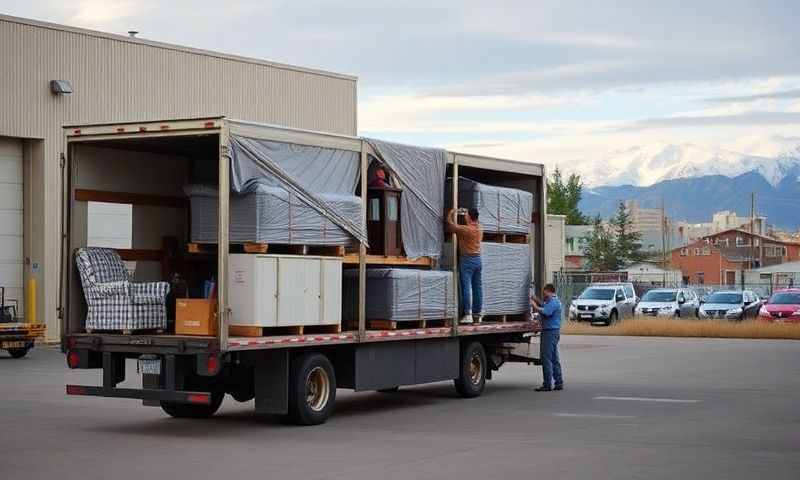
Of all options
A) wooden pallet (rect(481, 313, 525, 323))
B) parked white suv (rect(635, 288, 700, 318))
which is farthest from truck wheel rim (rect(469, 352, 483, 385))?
parked white suv (rect(635, 288, 700, 318))

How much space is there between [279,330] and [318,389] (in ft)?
3.60

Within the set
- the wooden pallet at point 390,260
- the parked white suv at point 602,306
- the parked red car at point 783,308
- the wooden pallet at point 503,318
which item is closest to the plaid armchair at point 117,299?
the wooden pallet at point 390,260

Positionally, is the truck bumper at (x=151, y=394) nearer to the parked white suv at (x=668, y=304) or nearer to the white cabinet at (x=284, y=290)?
the white cabinet at (x=284, y=290)

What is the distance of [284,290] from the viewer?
55.1 feet

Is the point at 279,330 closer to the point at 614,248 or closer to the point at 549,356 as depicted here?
the point at 549,356

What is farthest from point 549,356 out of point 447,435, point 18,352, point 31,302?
point 31,302

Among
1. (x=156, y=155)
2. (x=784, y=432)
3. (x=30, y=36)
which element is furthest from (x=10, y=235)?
(x=784, y=432)

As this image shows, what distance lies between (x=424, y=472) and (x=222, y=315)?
3854 millimetres

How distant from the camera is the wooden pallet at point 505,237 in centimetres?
2189

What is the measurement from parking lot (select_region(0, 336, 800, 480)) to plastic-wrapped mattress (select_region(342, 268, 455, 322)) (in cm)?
138

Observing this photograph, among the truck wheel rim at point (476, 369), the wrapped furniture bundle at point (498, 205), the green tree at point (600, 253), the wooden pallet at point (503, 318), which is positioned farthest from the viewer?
the green tree at point (600, 253)

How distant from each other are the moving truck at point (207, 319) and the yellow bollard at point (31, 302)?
64.4ft

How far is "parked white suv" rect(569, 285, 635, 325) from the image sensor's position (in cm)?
5162

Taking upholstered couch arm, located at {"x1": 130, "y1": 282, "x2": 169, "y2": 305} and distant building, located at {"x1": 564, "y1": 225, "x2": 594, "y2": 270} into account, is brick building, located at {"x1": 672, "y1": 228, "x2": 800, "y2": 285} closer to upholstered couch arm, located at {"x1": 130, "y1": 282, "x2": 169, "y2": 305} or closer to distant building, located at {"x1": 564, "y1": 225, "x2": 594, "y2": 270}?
distant building, located at {"x1": 564, "y1": 225, "x2": 594, "y2": 270}
